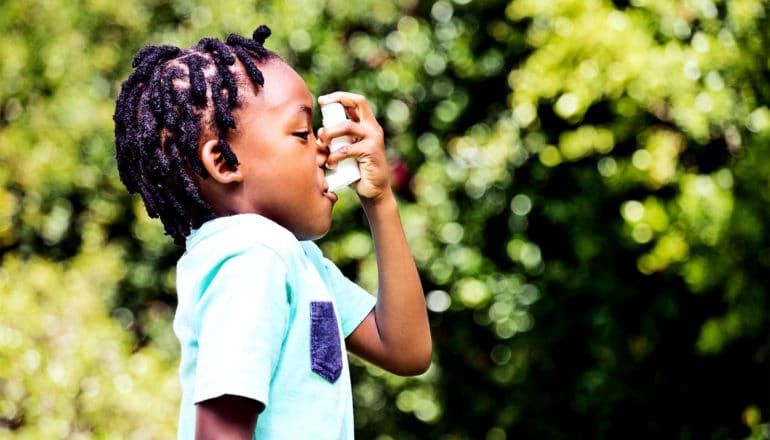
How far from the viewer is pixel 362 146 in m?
1.78

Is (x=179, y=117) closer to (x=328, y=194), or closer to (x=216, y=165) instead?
(x=216, y=165)

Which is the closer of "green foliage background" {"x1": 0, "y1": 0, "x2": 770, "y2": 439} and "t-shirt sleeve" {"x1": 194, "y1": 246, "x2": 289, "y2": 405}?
"t-shirt sleeve" {"x1": 194, "y1": 246, "x2": 289, "y2": 405}

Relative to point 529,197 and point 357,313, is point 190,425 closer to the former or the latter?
point 357,313

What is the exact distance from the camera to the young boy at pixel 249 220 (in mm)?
1543

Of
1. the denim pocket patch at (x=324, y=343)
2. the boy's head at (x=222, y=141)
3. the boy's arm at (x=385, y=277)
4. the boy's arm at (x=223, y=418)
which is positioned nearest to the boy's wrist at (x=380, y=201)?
the boy's arm at (x=385, y=277)

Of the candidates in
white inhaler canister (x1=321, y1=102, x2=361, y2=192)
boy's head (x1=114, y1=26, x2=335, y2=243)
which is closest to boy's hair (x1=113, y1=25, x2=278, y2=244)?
boy's head (x1=114, y1=26, x2=335, y2=243)

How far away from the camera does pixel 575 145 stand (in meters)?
4.14

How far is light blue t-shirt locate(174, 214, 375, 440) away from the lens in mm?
1525

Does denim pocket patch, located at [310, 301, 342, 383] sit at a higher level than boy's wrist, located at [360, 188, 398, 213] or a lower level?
lower

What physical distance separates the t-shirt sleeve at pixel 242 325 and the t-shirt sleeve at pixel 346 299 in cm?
27

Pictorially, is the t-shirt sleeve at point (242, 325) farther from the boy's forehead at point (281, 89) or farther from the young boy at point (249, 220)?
the boy's forehead at point (281, 89)

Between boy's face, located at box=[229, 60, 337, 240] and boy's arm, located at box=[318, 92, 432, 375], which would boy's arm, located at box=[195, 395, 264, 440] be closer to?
boy's face, located at box=[229, 60, 337, 240]

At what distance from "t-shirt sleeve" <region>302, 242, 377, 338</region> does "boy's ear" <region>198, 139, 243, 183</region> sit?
23 cm

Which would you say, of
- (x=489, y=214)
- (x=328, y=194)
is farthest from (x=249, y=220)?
(x=489, y=214)
